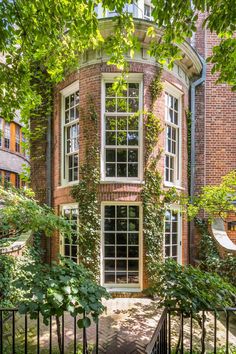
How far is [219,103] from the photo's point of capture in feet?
28.3

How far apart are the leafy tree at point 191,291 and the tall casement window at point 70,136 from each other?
17.1 ft

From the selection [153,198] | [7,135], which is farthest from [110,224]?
[7,135]

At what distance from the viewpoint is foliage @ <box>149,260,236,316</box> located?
2.57m

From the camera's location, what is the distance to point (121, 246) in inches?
270

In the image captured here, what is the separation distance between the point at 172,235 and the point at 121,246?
5.82 ft

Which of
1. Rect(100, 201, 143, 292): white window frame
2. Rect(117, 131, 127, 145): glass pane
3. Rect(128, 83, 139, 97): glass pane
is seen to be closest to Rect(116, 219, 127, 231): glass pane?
Rect(100, 201, 143, 292): white window frame

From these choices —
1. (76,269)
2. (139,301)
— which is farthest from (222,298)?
(139,301)

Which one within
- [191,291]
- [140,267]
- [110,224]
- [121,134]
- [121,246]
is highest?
[121,134]

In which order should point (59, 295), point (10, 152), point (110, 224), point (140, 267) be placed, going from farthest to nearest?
point (10, 152) → point (110, 224) → point (140, 267) → point (59, 295)

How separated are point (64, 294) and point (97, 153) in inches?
195

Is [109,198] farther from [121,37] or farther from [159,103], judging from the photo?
[121,37]

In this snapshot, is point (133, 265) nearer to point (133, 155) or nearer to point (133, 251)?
point (133, 251)

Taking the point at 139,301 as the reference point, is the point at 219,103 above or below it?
above

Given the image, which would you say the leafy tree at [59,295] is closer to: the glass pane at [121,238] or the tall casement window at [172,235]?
the glass pane at [121,238]
